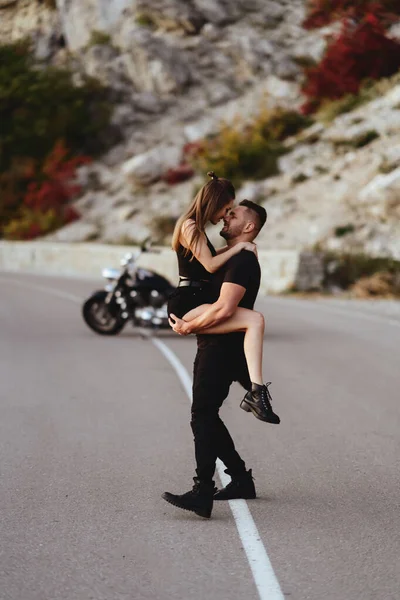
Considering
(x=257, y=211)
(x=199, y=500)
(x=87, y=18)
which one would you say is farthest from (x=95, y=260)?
(x=199, y=500)

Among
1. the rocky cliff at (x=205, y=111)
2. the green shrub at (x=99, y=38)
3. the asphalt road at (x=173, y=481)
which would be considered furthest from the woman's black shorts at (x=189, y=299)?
the green shrub at (x=99, y=38)

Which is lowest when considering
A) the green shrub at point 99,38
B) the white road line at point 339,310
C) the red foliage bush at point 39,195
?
the red foliage bush at point 39,195

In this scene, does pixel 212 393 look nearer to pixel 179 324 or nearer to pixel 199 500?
pixel 179 324

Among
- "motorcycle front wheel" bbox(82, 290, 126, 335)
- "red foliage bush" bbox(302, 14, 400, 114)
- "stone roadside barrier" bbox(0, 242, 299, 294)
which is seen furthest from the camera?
"red foliage bush" bbox(302, 14, 400, 114)

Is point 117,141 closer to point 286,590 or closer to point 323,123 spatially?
point 323,123

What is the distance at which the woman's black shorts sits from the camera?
6.72 meters

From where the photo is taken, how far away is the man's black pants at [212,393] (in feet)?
21.4

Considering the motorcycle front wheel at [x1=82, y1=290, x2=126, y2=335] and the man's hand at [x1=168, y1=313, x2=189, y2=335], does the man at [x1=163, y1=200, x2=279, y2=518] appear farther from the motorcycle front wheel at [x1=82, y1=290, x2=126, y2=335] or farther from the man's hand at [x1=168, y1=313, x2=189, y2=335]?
the motorcycle front wheel at [x1=82, y1=290, x2=126, y2=335]

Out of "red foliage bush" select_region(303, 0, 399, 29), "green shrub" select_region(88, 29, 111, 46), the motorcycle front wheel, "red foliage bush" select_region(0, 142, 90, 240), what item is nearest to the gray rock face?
"green shrub" select_region(88, 29, 111, 46)

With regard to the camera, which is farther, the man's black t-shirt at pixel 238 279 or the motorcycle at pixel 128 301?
the motorcycle at pixel 128 301

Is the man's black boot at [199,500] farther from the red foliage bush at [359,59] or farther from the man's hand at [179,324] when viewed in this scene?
the red foliage bush at [359,59]

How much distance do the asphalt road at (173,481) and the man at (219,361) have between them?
244 millimetres

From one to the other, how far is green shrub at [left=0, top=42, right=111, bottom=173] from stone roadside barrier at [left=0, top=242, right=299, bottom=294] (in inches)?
409

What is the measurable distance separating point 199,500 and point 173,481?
0.91m
